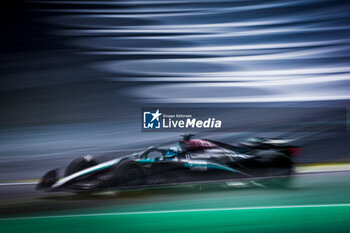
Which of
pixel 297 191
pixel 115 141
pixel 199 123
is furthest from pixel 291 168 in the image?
pixel 115 141

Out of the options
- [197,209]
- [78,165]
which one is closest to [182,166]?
[197,209]

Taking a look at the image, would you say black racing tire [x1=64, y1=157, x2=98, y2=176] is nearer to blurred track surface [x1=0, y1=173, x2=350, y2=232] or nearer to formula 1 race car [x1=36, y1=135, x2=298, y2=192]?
formula 1 race car [x1=36, y1=135, x2=298, y2=192]

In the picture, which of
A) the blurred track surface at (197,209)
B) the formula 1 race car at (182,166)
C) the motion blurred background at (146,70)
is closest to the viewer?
the blurred track surface at (197,209)

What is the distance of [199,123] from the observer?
249 cm

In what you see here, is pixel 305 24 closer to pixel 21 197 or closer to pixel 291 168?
pixel 291 168

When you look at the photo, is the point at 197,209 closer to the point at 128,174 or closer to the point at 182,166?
the point at 182,166

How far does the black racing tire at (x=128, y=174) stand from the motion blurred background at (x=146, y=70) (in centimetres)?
15

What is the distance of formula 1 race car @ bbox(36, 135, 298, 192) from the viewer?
238 cm

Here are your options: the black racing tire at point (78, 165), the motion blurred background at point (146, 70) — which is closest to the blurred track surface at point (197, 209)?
the motion blurred background at point (146, 70)

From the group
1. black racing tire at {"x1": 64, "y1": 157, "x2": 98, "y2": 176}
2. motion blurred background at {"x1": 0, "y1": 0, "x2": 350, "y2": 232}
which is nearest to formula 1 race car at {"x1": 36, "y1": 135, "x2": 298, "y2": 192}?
black racing tire at {"x1": 64, "y1": 157, "x2": 98, "y2": 176}

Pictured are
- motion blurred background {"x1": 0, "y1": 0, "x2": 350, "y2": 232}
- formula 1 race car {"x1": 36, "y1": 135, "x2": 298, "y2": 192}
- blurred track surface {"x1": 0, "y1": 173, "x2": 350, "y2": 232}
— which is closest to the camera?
blurred track surface {"x1": 0, "y1": 173, "x2": 350, "y2": 232}

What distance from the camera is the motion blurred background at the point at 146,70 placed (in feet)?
8.18

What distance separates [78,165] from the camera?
2416mm

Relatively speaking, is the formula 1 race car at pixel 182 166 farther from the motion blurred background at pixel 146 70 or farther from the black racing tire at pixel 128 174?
the motion blurred background at pixel 146 70
